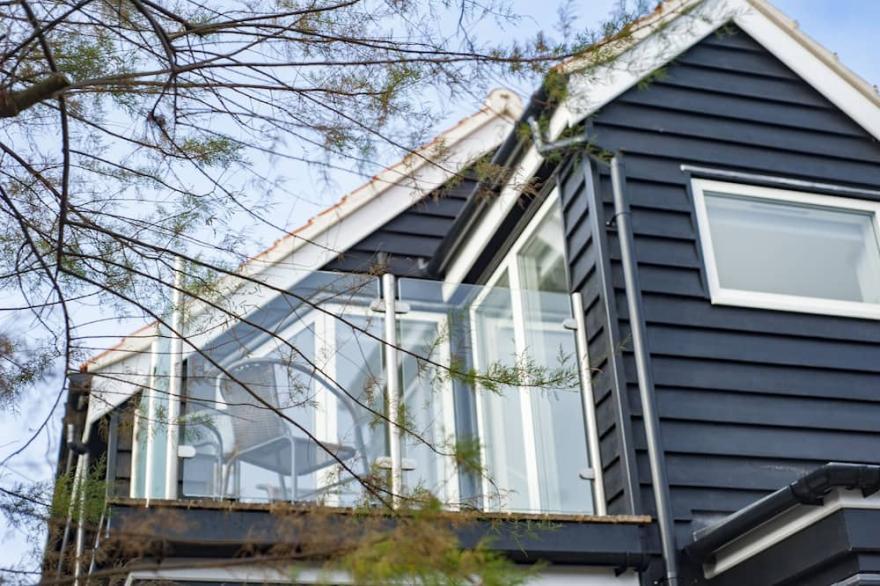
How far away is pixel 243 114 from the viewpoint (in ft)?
13.3

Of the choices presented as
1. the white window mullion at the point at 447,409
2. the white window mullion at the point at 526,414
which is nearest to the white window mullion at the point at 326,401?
the white window mullion at the point at 447,409

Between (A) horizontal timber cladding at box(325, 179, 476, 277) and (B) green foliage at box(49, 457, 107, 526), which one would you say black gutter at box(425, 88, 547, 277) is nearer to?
(A) horizontal timber cladding at box(325, 179, 476, 277)

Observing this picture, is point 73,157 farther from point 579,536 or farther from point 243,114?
point 579,536

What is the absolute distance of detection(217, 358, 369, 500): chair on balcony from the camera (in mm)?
4730

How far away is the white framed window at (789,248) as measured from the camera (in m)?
5.94

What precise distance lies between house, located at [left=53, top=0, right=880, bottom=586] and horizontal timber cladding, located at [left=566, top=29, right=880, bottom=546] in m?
0.01

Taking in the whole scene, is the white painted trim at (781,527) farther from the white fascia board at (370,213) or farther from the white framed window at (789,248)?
the white fascia board at (370,213)

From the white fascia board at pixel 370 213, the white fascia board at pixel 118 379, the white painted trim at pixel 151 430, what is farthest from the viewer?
the white fascia board at pixel 370 213

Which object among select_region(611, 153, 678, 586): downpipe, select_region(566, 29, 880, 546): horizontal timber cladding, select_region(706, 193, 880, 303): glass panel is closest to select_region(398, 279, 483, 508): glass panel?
select_region(566, 29, 880, 546): horizontal timber cladding

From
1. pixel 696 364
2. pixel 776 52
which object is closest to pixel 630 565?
pixel 696 364

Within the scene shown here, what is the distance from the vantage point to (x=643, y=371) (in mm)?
5301

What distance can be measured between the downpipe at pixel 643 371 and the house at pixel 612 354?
1 cm

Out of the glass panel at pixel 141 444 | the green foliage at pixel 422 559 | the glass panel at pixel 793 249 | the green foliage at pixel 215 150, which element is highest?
the glass panel at pixel 793 249

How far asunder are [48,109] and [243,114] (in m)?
0.74
